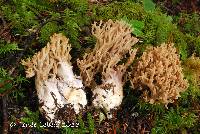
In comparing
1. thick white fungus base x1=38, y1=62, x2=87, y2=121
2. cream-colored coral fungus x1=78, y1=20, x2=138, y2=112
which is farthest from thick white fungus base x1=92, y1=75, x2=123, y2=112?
thick white fungus base x1=38, y1=62, x2=87, y2=121

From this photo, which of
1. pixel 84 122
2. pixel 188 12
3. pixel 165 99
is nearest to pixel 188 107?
pixel 165 99

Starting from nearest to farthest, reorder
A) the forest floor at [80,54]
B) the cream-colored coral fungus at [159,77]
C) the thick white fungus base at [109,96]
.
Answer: the forest floor at [80,54] → the cream-colored coral fungus at [159,77] → the thick white fungus base at [109,96]

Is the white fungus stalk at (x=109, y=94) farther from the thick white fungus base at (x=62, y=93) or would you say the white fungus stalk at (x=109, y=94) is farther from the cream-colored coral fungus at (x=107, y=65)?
the thick white fungus base at (x=62, y=93)

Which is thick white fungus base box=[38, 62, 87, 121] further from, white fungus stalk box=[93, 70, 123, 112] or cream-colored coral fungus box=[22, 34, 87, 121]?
white fungus stalk box=[93, 70, 123, 112]

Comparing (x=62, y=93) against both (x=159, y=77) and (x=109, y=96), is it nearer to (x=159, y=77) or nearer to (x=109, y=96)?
(x=109, y=96)

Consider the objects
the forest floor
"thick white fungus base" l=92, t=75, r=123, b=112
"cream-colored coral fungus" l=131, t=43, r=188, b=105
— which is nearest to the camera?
the forest floor

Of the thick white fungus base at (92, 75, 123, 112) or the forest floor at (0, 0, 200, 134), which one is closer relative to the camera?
the forest floor at (0, 0, 200, 134)

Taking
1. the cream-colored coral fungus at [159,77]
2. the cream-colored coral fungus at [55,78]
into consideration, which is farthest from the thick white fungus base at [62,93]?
the cream-colored coral fungus at [159,77]
